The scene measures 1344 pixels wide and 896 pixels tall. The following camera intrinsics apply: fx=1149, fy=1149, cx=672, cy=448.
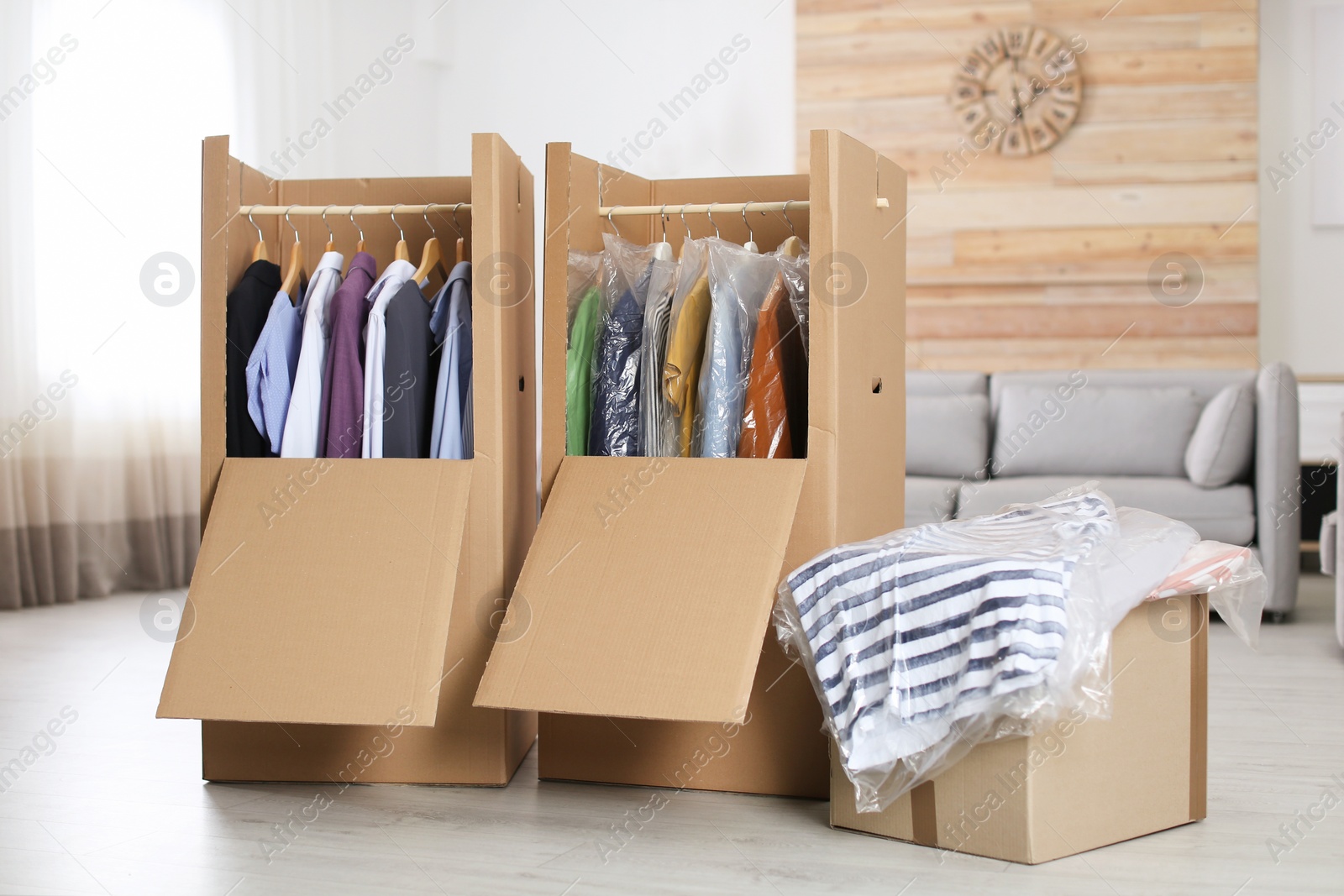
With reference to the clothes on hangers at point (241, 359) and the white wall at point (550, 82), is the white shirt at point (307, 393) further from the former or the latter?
the white wall at point (550, 82)

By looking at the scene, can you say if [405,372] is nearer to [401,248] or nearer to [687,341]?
[401,248]

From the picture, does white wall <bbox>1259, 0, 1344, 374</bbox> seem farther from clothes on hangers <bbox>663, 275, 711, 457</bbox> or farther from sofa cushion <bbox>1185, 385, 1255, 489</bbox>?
clothes on hangers <bbox>663, 275, 711, 457</bbox>

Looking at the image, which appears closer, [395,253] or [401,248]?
[401,248]

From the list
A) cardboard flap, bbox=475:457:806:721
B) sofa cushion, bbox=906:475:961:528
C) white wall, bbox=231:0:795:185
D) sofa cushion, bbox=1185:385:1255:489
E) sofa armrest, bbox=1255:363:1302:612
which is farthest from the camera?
white wall, bbox=231:0:795:185

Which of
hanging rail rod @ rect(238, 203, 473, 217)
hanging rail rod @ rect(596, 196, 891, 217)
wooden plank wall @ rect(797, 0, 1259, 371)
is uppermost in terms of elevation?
wooden plank wall @ rect(797, 0, 1259, 371)

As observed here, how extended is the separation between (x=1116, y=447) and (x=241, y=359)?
2.84 metres

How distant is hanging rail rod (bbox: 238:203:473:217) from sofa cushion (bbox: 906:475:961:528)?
1.95m

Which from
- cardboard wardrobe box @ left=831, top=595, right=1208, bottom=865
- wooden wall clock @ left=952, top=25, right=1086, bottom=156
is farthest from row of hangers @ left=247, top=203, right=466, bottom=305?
wooden wall clock @ left=952, top=25, right=1086, bottom=156

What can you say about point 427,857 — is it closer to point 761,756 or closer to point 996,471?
point 761,756

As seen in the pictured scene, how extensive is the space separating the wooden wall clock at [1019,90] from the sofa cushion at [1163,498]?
1.69 meters

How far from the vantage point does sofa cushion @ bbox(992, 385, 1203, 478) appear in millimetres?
3719

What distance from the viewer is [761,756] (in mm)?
1896

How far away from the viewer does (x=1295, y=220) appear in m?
4.75

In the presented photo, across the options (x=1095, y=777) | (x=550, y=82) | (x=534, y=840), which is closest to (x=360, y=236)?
(x=534, y=840)
